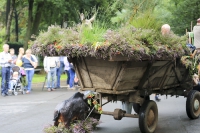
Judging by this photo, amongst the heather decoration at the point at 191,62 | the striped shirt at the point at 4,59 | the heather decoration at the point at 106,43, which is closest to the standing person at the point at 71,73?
the striped shirt at the point at 4,59

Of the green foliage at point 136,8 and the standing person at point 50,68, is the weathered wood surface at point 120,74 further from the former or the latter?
the standing person at point 50,68

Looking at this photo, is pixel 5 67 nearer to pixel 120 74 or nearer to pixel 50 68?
pixel 50 68

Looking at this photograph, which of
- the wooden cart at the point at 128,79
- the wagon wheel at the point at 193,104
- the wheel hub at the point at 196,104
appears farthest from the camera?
the wheel hub at the point at 196,104

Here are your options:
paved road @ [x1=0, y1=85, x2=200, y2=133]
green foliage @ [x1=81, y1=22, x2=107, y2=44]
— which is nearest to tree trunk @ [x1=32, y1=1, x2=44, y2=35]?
paved road @ [x1=0, y1=85, x2=200, y2=133]

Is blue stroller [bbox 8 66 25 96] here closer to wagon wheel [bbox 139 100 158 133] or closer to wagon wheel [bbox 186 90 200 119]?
wagon wheel [bbox 186 90 200 119]

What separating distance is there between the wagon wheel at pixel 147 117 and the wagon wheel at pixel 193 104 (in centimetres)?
156

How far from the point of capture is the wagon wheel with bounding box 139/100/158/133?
698cm

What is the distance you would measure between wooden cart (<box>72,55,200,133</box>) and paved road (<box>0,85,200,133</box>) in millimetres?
788

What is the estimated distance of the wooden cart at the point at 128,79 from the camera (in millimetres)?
6535

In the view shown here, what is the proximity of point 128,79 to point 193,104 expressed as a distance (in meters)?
2.69

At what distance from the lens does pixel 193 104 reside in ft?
28.6

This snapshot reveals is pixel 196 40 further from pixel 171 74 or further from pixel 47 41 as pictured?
pixel 47 41

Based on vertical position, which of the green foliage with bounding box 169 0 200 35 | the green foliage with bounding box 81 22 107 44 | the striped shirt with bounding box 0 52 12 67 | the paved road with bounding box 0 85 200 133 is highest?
the green foliage with bounding box 169 0 200 35

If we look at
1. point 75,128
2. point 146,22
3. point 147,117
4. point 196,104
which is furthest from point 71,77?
point 75,128
